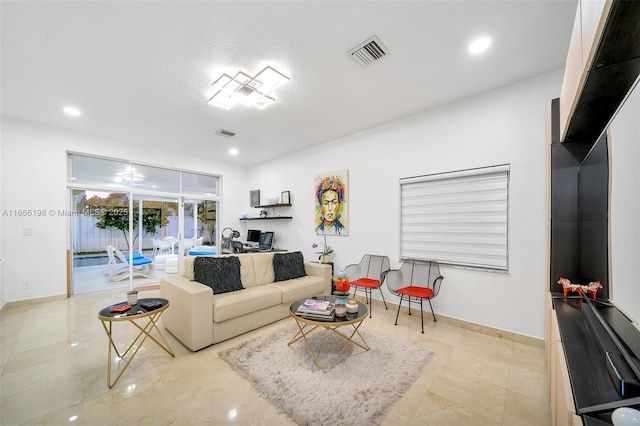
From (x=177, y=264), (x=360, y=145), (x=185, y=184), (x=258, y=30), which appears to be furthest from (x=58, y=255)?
(x=360, y=145)

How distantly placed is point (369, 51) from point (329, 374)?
291cm

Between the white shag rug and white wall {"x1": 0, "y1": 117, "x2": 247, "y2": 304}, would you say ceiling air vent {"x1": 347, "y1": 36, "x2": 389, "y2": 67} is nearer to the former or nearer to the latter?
the white shag rug

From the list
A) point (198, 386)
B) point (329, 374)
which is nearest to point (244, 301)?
point (198, 386)

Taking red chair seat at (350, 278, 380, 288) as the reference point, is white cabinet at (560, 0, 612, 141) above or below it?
above

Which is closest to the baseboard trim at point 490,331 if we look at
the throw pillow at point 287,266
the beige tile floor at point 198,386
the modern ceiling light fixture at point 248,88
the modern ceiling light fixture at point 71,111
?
the beige tile floor at point 198,386

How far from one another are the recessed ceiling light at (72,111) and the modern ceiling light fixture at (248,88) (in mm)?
2060

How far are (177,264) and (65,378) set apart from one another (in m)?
3.92

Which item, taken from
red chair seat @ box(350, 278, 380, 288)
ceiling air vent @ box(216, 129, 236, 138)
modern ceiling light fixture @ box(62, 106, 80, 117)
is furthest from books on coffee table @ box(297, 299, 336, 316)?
modern ceiling light fixture @ box(62, 106, 80, 117)

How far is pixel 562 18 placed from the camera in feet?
6.25

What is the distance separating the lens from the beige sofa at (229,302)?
2.48 metres

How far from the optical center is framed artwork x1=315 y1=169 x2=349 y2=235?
4.38 metres

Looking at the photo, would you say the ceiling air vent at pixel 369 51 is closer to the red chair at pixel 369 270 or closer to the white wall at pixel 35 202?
the red chair at pixel 369 270

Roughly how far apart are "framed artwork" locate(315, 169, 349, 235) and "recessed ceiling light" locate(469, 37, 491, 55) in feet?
7.92

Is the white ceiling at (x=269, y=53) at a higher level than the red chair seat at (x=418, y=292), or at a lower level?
higher
